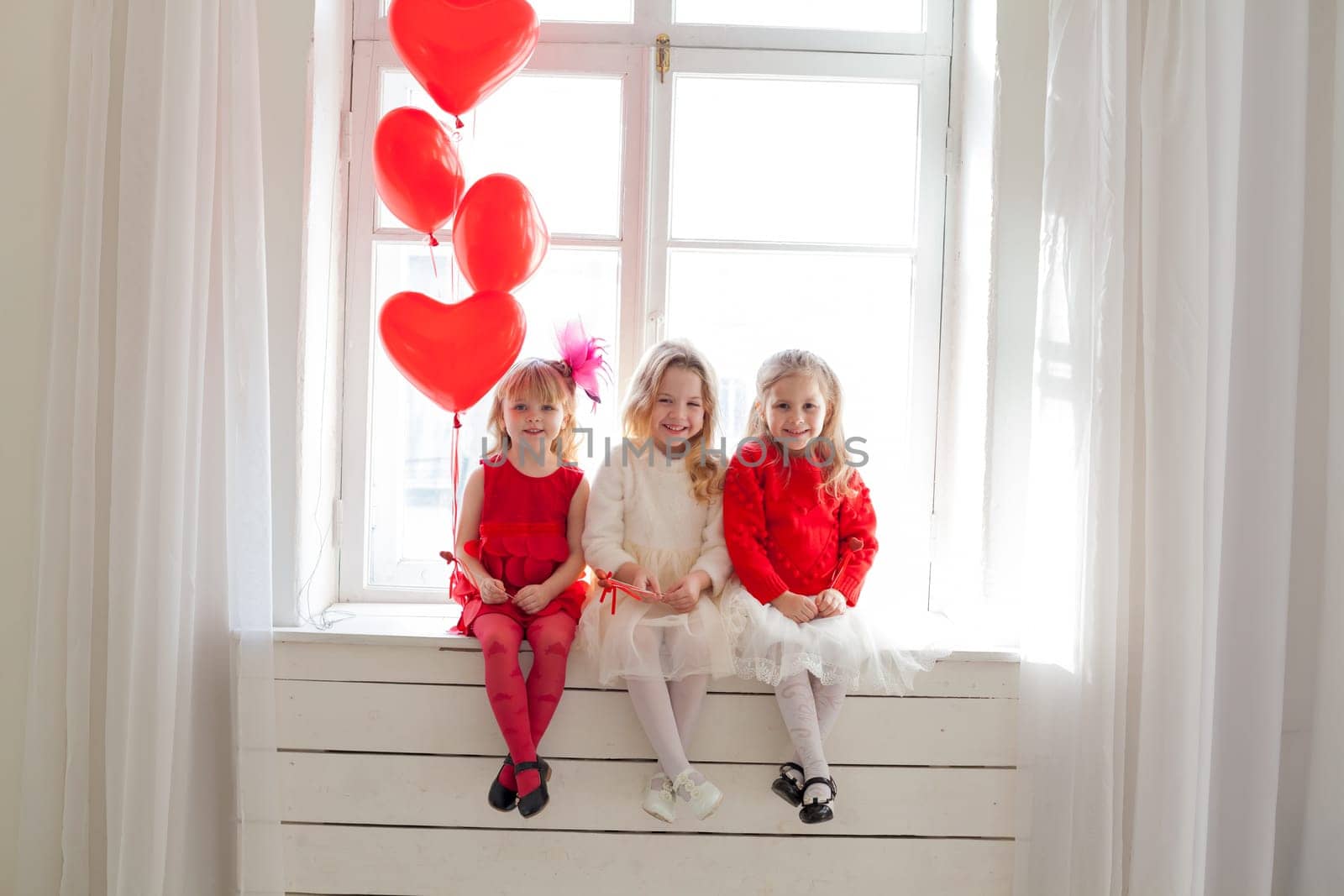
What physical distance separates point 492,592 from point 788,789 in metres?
0.65

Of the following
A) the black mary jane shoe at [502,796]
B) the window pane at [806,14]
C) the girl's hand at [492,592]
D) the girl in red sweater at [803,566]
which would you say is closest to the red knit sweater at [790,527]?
the girl in red sweater at [803,566]

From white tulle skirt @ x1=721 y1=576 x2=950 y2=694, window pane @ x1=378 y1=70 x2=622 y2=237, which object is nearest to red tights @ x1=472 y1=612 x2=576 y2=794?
white tulle skirt @ x1=721 y1=576 x2=950 y2=694

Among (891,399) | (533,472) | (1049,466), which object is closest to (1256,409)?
(1049,466)

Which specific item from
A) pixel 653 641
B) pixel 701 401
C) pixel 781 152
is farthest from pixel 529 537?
pixel 781 152

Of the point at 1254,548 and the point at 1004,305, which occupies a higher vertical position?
the point at 1004,305

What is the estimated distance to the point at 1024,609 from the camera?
1.75 meters

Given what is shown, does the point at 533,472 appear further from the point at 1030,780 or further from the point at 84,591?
the point at 1030,780

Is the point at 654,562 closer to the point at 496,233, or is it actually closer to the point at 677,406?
the point at 677,406

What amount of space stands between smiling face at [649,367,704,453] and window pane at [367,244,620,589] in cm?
23

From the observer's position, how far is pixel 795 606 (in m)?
1.75

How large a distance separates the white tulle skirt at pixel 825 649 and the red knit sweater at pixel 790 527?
0.21 ft

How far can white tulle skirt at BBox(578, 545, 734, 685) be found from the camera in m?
1.66

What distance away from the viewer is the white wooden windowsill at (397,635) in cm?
174

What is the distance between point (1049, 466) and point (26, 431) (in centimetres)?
194
